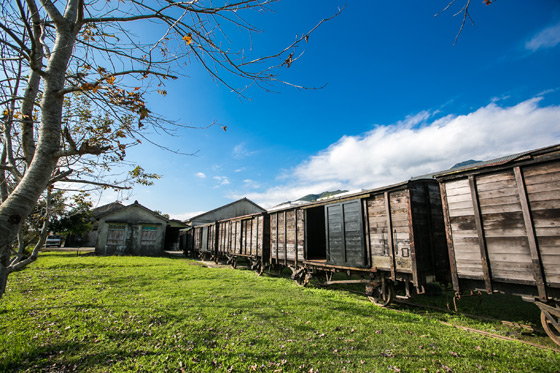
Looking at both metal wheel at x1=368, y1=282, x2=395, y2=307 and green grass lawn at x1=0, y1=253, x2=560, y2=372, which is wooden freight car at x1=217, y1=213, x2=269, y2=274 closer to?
green grass lawn at x1=0, y1=253, x2=560, y2=372

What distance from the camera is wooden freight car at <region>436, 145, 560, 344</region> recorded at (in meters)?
4.59

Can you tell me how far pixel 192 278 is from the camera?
11.7m

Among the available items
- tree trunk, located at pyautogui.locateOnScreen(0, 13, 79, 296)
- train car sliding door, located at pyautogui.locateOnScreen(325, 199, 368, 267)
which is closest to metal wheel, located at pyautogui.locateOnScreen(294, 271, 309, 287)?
train car sliding door, located at pyautogui.locateOnScreen(325, 199, 368, 267)

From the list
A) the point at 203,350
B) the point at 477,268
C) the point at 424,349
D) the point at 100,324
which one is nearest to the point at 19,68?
the point at 100,324

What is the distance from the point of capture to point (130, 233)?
25.9 metres

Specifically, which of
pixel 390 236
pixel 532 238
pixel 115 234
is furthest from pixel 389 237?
pixel 115 234

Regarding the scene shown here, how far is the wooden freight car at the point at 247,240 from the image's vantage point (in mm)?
13648

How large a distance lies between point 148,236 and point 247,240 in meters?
16.6

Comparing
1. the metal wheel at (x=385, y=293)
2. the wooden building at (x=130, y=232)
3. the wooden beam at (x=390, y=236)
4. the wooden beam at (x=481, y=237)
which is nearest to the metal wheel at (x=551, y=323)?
the wooden beam at (x=481, y=237)

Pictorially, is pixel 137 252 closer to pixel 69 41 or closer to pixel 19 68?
pixel 19 68

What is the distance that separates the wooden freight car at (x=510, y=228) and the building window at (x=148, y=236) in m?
27.8

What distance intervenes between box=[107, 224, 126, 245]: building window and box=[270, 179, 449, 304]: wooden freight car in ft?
78.3

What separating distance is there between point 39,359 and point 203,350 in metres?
2.62

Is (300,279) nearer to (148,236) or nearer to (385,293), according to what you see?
(385,293)
